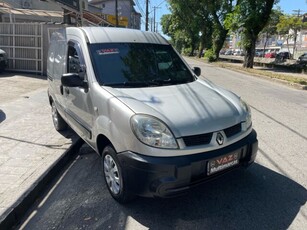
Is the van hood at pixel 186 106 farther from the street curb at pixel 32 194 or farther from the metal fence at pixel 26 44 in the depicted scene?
the metal fence at pixel 26 44

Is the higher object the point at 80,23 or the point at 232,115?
the point at 80,23

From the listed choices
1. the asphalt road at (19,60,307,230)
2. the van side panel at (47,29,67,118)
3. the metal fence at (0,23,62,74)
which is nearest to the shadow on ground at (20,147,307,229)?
the asphalt road at (19,60,307,230)

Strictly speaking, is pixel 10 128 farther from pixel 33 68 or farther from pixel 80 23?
pixel 80 23

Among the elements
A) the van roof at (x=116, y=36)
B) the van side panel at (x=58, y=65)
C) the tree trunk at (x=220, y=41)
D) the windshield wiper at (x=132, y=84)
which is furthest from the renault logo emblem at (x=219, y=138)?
the tree trunk at (x=220, y=41)

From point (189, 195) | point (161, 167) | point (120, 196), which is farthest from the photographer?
point (189, 195)

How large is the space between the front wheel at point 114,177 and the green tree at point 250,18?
20.7 metres

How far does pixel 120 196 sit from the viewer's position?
320 cm

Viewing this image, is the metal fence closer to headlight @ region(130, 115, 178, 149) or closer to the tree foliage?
headlight @ region(130, 115, 178, 149)

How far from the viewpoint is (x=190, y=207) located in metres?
3.25

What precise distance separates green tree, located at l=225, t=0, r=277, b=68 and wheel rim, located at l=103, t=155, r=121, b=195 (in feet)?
67.9

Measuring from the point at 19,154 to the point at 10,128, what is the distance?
4.72 feet

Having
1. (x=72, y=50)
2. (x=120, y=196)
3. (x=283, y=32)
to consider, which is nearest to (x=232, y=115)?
(x=120, y=196)

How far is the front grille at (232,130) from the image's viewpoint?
313 cm

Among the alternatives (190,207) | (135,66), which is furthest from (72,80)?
(190,207)
